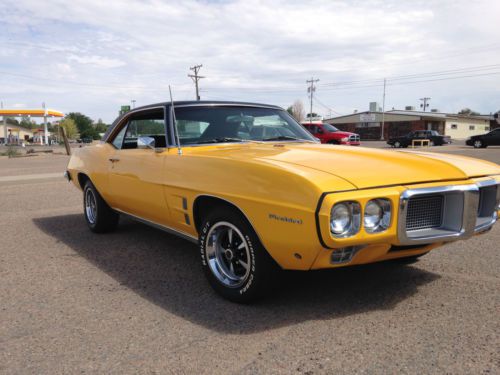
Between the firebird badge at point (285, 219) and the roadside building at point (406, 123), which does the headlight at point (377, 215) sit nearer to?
the firebird badge at point (285, 219)

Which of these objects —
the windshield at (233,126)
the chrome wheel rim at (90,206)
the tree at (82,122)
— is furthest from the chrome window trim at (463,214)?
the tree at (82,122)

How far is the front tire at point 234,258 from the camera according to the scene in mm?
2879

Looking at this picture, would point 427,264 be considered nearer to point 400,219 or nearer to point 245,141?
point 400,219

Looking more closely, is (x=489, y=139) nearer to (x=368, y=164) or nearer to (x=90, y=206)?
(x=90, y=206)

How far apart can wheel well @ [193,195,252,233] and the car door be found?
428mm

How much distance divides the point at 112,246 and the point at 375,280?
2831 millimetres

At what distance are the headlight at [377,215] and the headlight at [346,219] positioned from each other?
72 mm

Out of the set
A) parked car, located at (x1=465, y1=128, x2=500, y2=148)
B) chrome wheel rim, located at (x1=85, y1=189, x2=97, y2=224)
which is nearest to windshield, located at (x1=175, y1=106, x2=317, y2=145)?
chrome wheel rim, located at (x1=85, y1=189, x2=97, y2=224)

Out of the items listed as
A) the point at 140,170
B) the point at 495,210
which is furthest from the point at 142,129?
the point at 495,210

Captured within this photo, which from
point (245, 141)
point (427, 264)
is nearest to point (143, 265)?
point (245, 141)

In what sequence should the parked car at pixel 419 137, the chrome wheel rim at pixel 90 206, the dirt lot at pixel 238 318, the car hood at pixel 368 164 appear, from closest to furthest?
the dirt lot at pixel 238 318, the car hood at pixel 368 164, the chrome wheel rim at pixel 90 206, the parked car at pixel 419 137

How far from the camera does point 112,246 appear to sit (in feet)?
15.6

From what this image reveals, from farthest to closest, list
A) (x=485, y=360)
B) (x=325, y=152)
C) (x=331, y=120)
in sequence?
1. (x=331, y=120)
2. (x=325, y=152)
3. (x=485, y=360)

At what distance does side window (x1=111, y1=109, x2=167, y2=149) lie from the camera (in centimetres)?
413
